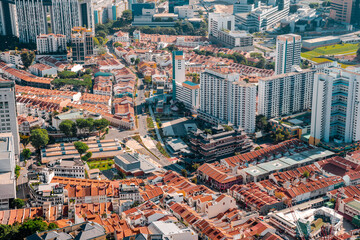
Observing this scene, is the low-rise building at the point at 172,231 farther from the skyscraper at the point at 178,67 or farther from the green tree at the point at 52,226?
the skyscraper at the point at 178,67

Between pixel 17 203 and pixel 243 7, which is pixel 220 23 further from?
pixel 17 203

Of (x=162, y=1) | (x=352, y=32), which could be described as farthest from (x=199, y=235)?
(x=162, y=1)

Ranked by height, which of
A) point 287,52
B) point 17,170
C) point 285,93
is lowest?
point 17,170

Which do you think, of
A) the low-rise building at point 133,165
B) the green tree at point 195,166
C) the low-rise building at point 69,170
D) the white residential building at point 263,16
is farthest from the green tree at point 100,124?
the white residential building at point 263,16

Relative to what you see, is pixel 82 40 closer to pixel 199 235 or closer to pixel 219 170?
pixel 219 170

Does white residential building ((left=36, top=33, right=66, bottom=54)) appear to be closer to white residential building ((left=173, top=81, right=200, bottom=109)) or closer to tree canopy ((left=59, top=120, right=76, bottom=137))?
white residential building ((left=173, top=81, right=200, bottom=109))

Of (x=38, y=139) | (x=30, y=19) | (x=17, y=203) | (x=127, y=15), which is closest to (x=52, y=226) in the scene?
(x=17, y=203)
